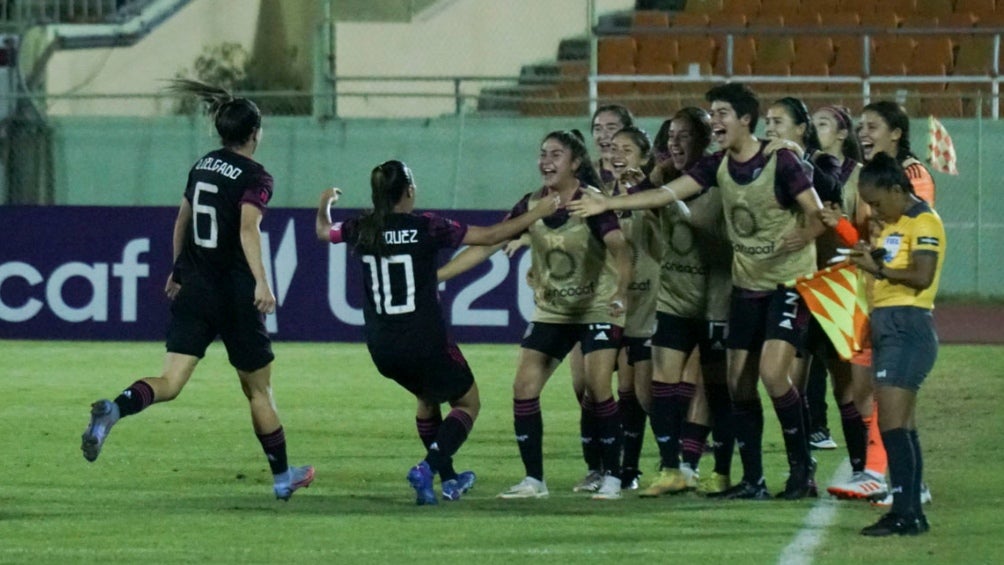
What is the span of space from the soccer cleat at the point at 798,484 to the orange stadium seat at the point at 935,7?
602 inches

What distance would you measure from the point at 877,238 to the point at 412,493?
2710 millimetres

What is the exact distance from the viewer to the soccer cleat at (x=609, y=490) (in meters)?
9.16

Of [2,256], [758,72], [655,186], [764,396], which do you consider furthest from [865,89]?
[655,186]

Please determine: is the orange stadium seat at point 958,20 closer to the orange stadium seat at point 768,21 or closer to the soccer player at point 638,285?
the orange stadium seat at point 768,21

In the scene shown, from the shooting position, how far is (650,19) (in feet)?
77.3

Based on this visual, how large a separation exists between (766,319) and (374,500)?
207 centimetres

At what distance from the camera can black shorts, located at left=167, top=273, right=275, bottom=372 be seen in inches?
356

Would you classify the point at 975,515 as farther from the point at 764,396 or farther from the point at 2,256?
the point at 2,256

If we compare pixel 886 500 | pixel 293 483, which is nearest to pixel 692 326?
pixel 886 500

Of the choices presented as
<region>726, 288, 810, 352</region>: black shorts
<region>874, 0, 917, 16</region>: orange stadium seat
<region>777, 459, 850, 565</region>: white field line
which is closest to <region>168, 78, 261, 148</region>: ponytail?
<region>726, 288, 810, 352</region>: black shorts

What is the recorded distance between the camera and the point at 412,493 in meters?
9.34

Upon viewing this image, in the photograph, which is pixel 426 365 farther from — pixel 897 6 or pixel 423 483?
pixel 897 6

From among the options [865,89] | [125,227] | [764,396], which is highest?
[865,89]

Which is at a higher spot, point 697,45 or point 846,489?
point 697,45
